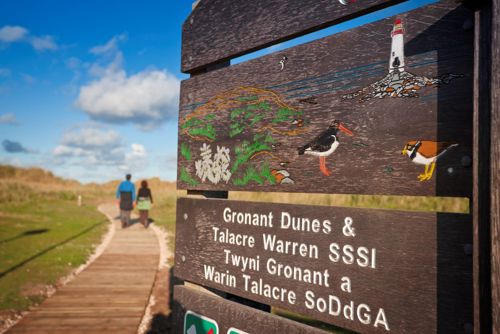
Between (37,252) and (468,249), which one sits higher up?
(468,249)

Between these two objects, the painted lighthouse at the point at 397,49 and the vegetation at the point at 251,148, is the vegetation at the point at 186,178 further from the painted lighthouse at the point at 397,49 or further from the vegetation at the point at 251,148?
the painted lighthouse at the point at 397,49

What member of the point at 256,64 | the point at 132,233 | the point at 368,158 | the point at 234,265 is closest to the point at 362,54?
the point at 368,158

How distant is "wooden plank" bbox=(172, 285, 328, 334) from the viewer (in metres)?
1.44

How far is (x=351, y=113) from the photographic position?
128cm

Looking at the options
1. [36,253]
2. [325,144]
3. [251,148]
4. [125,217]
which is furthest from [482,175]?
[125,217]

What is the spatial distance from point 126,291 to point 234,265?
5139 millimetres

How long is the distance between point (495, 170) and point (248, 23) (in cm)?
135

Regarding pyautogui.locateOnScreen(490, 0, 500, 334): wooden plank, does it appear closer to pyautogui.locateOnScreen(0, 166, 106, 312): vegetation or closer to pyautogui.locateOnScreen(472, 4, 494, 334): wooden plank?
pyautogui.locateOnScreen(472, 4, 494, 334): wooden plank

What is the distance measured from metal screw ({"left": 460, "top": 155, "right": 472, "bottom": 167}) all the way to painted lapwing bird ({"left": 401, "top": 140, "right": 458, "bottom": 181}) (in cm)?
5

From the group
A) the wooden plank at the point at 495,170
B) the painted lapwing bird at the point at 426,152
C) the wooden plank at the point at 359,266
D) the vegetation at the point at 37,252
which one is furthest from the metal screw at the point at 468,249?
the vegetation at the point at 37,252

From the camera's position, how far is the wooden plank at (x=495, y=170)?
872 mm

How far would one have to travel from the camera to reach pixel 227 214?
1.73 m

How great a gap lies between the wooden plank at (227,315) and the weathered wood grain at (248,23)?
4.12ft

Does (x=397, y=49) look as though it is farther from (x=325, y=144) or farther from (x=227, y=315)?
(x=227, y=315)
